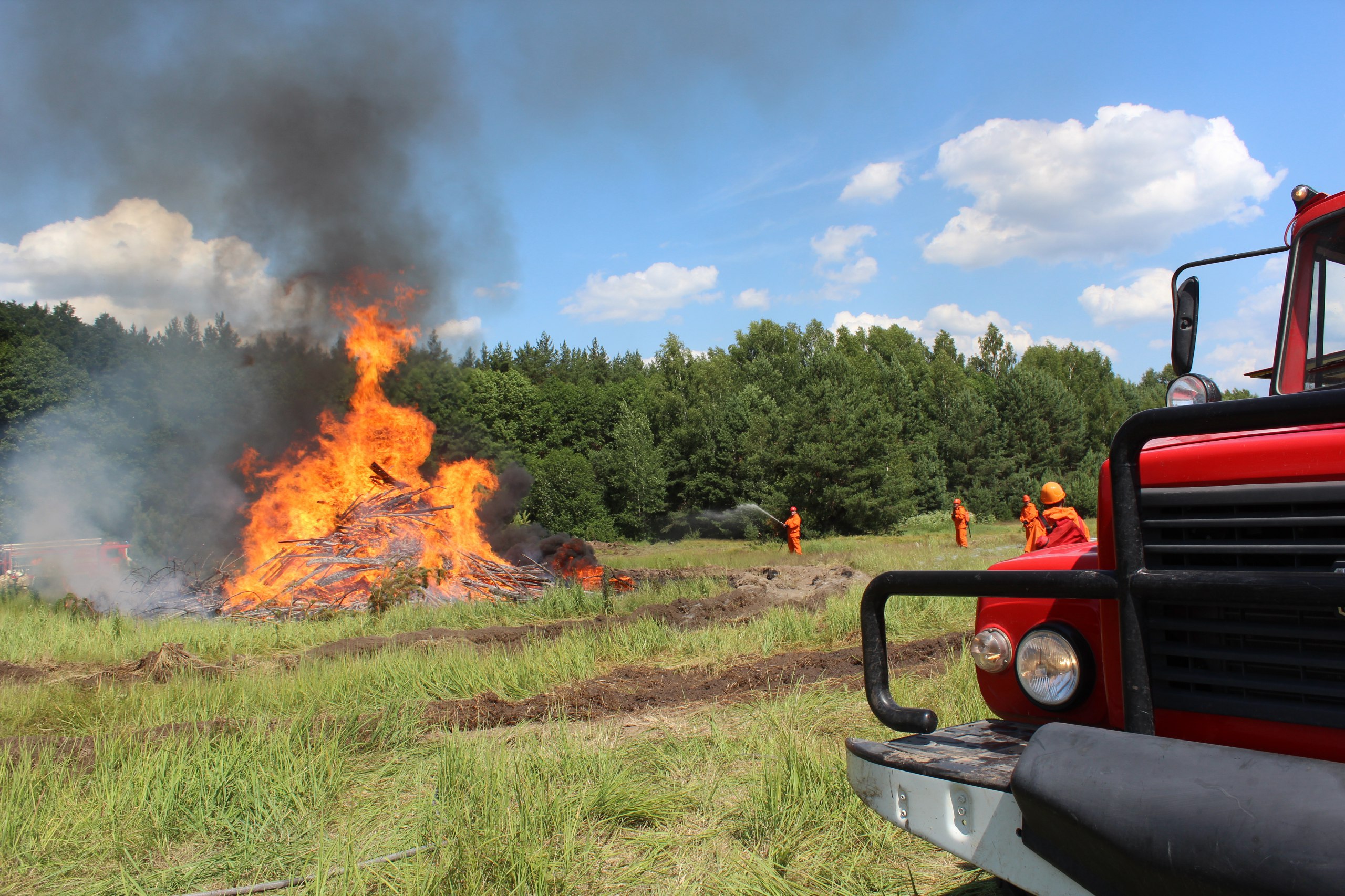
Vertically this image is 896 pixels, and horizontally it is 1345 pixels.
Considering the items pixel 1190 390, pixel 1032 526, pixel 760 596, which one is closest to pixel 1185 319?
pixel 1190 390

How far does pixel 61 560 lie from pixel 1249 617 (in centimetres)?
2163

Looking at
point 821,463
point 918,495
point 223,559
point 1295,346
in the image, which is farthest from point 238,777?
point 918,495

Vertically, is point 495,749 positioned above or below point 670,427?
below

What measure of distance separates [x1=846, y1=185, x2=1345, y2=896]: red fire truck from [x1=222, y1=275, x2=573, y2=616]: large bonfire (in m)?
12.2

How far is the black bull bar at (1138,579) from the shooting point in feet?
5.67

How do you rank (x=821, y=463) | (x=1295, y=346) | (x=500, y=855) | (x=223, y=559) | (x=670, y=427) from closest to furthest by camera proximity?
(x=500, y=855) → (x=1295, y=346) → (x=223, y=559) → (x=821, y=463) → (x=670, y=427)

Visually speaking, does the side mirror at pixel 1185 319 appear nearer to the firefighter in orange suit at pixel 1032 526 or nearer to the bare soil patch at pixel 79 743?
the firefighter in orange suit at pixel 1032 526

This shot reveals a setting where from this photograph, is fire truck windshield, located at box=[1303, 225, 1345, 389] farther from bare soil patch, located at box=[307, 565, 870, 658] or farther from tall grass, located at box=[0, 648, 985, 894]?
bare soil patch, located at box=[307, 565, 870, 658]

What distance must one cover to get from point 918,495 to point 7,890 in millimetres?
48661

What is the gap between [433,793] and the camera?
13.0 feet

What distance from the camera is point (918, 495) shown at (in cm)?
4884

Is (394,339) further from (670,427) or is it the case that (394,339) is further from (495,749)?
(670,427)

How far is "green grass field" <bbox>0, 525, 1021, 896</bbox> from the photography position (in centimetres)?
332

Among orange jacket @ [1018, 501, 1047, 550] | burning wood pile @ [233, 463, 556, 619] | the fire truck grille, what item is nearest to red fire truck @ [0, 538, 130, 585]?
burning wood pile @ [233, 463, 556, 619]
